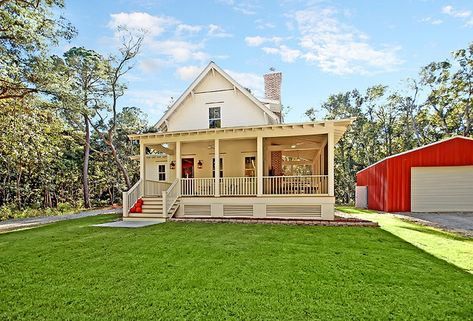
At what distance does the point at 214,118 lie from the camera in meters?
13.8

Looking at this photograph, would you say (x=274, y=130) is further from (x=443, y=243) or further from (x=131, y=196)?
(x=131, y=196)

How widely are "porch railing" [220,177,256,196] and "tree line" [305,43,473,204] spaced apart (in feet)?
75.9

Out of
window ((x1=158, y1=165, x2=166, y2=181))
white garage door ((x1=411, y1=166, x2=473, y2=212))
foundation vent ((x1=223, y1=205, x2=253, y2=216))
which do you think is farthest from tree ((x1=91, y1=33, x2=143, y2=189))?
white garage door ((x1=411, y1=166, x2=473, y2=212))

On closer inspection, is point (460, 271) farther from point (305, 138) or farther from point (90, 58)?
point (90, 58)

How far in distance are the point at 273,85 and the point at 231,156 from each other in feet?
16.8

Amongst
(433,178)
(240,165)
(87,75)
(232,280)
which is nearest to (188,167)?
(240,165)

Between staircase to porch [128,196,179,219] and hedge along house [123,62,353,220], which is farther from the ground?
hedge along house [123,62,353,220]

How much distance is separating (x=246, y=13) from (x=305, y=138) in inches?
322

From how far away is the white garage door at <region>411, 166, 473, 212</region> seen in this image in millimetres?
14180

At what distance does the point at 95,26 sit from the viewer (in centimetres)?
1770

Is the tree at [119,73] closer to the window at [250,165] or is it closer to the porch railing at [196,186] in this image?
the porch railing at [196,186]

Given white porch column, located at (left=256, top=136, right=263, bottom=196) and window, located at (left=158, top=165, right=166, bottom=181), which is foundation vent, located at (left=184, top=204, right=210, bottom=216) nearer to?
white porch column, located at (left=256, top=136, right=263, bottom=196)

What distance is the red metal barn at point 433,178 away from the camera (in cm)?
1420

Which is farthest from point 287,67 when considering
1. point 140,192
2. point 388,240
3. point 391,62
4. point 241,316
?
point 241,316
